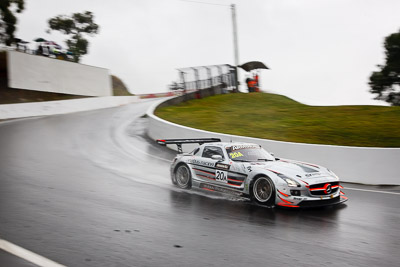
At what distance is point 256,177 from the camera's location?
8.67 metres

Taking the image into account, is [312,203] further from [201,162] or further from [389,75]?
[389,75]

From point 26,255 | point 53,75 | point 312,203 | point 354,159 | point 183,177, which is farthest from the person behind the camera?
point 53,75

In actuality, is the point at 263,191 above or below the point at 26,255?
above

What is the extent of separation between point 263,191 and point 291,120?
42.3 feet

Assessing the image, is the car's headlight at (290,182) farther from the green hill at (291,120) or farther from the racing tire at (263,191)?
the green hill at (291,120)

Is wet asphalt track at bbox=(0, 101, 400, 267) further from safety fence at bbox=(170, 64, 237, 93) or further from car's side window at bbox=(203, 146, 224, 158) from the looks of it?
safety fence at bbox=(170, 64, 237, 93)

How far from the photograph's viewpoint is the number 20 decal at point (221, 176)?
9424mm

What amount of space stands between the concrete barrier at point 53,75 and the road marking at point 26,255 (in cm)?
3598

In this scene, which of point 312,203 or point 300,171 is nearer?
point 312,203

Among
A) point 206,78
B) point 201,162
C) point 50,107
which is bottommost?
point 201,162

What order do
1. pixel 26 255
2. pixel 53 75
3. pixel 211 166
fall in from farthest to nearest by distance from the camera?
pixel 53 75
pixel 211 166
pixel 26 255

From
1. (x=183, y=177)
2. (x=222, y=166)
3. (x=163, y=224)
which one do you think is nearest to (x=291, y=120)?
(x=183, y=177)

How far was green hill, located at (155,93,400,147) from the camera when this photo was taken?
1634 cm

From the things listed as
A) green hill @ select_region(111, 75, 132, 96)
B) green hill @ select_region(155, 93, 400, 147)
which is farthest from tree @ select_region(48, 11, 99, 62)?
green hill @ select_region(155, 93, 400, 147)
